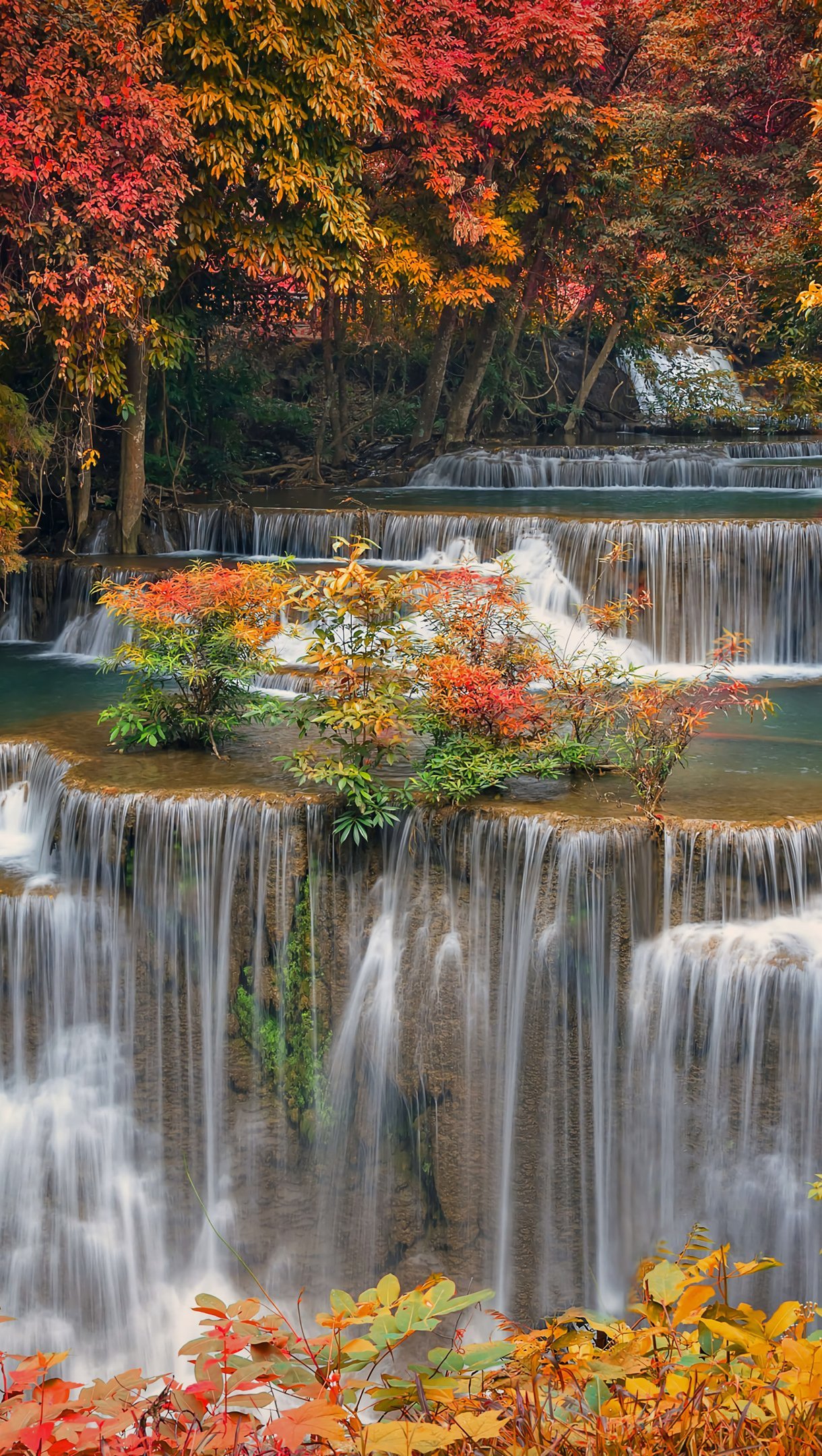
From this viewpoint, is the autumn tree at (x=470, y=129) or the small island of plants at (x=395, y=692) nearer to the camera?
the small island of plants at (x=395, y=692)

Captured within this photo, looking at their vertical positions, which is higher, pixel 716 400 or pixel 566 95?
pixel 566 95

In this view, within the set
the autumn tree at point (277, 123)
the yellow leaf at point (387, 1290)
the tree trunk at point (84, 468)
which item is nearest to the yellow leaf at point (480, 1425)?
the yellow leaf at point (387, 1290)

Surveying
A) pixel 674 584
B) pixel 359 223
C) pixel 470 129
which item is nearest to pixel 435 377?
pixel 470 129

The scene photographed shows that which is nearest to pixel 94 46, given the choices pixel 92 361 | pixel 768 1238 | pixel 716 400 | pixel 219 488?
pixel 92 361

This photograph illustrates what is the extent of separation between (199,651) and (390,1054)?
3170 millimetres

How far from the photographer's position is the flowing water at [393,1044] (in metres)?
6.97

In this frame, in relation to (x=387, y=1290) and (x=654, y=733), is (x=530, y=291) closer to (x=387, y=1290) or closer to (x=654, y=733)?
(x=654, y=733)

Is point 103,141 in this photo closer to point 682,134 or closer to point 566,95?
point 566,95

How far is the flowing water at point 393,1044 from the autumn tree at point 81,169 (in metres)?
5.53

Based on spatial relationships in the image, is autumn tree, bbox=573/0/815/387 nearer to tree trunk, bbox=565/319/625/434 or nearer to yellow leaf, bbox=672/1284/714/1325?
tree trunk, bbox=565/319/625/434

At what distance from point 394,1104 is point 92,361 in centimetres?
834

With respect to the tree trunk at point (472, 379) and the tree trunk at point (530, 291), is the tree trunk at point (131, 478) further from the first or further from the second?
the tree trunk at point (530, 291)

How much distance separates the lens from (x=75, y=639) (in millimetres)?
13039

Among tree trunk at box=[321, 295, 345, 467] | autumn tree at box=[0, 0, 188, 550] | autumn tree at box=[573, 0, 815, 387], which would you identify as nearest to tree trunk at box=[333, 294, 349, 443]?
tree trunk at box=[321, 295, 345, 467]
